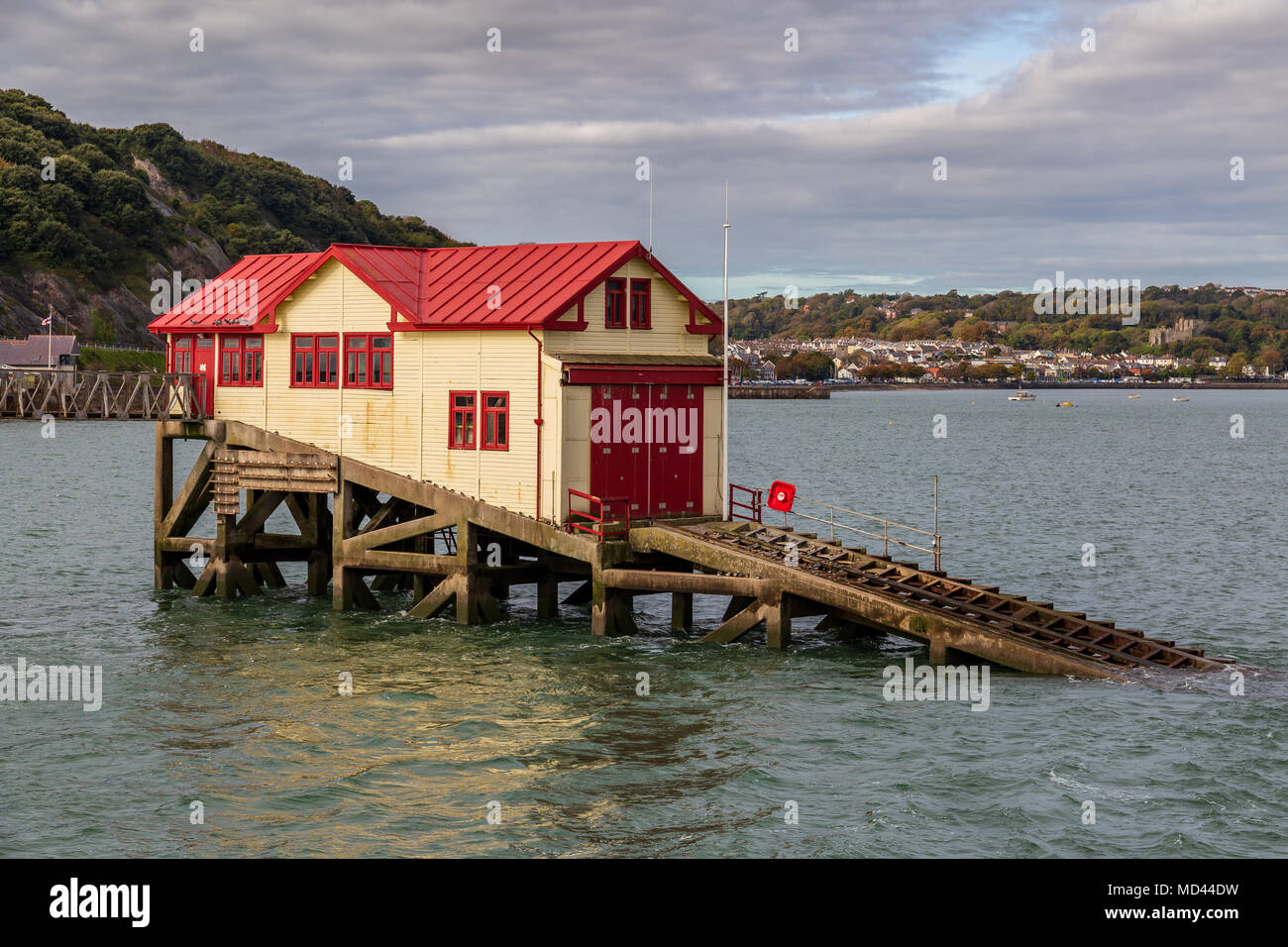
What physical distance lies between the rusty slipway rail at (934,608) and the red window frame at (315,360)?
9.01m

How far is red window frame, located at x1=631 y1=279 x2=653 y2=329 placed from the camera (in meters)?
32.1

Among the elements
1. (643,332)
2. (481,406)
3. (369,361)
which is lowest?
(481,406)

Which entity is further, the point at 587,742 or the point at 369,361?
the point at 369,361

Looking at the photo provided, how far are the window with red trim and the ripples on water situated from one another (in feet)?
13.6

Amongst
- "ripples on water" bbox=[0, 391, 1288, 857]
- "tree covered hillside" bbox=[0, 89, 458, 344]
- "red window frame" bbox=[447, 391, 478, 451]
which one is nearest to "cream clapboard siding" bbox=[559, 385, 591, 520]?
"red window frame" bbox=[447, 391, 478, 451]

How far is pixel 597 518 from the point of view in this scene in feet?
98.5

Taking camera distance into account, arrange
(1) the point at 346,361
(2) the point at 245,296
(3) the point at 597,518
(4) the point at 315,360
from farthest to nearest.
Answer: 1. (2) the point at 245,296
2. (4) the point at 315,360
3. (1) the point at 346,361
4. (3) the point at 597,518

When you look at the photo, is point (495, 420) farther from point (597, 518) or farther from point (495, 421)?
point (597, 518)

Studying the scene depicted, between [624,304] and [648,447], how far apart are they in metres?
3.19

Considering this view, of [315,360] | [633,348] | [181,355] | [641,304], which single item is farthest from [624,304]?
[181,355]

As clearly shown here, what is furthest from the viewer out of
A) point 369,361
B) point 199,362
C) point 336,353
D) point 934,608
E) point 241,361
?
point 199,362
